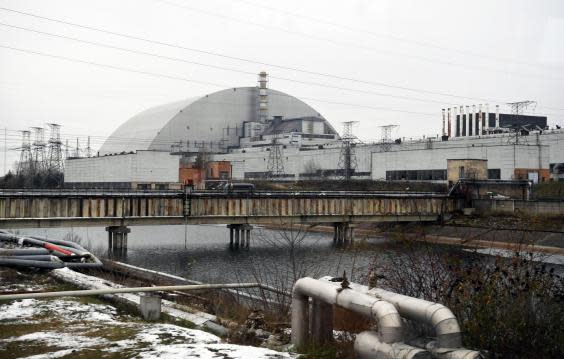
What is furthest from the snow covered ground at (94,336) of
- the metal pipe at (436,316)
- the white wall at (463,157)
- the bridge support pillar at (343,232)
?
the white wall at (463,157)

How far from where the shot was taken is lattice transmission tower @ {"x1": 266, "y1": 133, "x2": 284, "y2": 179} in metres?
95.0

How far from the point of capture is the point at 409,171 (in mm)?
74062

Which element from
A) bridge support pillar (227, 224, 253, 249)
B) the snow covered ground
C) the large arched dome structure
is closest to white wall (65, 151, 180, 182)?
bridge support pillar (227, 224, 253, 249)

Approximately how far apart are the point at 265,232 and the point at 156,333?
48.6 m

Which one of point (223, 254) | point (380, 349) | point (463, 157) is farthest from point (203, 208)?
point (463, 157)

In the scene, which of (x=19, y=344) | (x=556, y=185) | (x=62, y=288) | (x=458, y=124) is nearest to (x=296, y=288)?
(x=19, y=344)

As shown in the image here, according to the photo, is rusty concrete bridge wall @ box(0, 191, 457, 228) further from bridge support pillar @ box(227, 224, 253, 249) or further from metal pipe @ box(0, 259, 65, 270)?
metal pipe @ box(0, 259, 65, 270)

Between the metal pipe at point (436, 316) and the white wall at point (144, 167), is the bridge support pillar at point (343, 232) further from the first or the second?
the metal pipe at point (436, 316)

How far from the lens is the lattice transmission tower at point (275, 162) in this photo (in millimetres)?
95000

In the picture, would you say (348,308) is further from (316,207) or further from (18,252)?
(316,207)

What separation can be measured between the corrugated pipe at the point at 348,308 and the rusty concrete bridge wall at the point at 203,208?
29.2m

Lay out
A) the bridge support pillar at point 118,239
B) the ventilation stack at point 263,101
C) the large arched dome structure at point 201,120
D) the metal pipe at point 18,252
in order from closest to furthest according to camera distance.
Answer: the metal pipe at point 18,252
the bridge support pillar at point 118,239
the large arched dome structure at point 201,120
the ventilation stack at point 263,101

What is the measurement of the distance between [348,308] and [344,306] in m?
0.06

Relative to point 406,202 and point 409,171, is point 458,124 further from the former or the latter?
point 406,202
